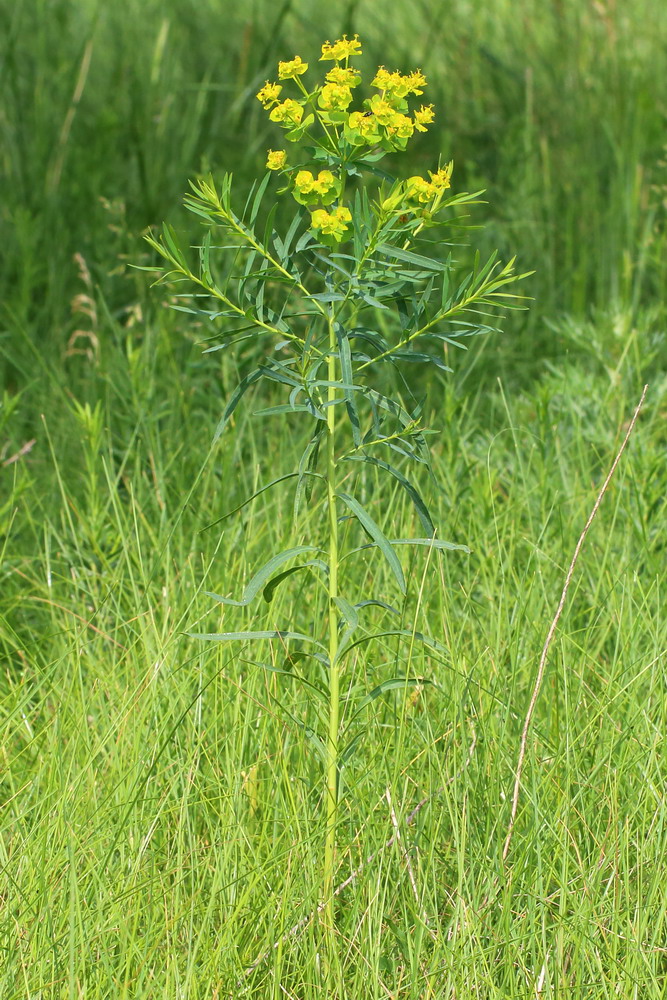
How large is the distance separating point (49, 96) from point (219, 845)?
342 centimetres

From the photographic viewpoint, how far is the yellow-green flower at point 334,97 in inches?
54.0

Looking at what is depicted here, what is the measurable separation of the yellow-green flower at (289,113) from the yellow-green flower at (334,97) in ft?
0.12

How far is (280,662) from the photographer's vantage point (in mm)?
1911

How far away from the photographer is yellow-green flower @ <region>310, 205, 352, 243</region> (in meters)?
1.38

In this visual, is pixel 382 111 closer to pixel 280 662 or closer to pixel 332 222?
pixel 332 222

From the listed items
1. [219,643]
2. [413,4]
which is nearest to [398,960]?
[219,643]

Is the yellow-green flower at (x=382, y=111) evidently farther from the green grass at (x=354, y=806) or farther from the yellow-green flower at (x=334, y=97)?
the green grass at (x=354, y=806)

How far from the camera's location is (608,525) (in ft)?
7.92

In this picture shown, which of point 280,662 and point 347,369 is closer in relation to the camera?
point 347,369

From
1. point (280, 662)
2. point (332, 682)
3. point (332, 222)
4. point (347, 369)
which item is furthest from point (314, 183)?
point (280, 662)

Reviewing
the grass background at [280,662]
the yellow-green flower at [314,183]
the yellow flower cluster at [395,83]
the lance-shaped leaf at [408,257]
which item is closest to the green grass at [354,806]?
the grass background at [280,662]

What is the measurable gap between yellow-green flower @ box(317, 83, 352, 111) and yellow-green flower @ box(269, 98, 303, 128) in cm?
4

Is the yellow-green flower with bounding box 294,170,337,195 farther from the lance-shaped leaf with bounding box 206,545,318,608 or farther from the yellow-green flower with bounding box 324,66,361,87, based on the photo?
the lance-shaped leaf with bounding box 206,545,318,608

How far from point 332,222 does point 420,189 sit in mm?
→ 113
